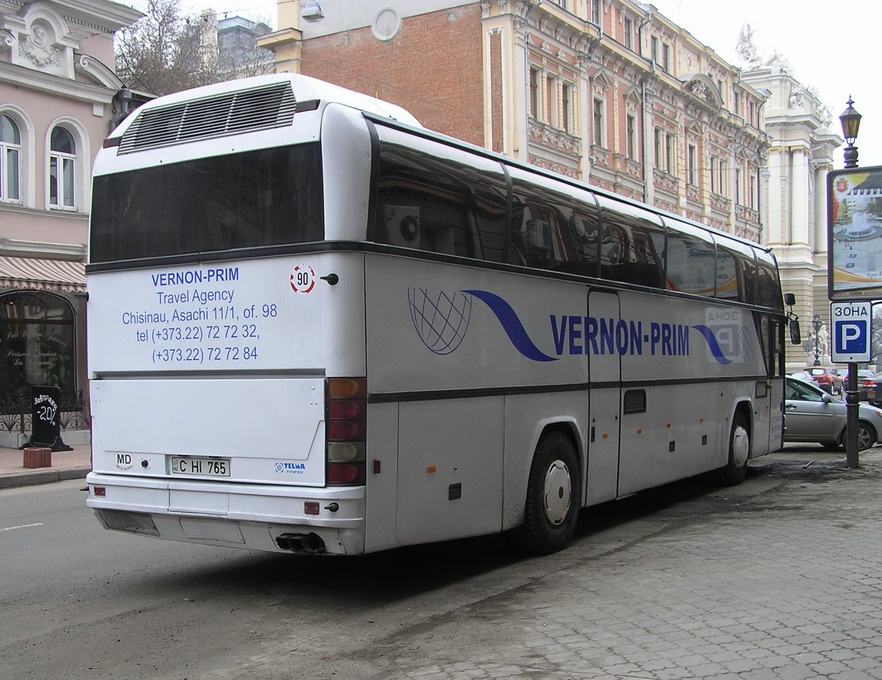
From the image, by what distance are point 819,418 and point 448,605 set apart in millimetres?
15249

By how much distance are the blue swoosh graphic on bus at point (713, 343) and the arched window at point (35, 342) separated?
14330 mm

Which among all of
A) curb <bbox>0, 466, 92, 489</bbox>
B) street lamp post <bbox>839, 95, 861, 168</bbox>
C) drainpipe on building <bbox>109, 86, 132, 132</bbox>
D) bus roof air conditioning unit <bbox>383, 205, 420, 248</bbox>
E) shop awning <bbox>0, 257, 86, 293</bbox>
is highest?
drainpipe on building <bbox>109, 86, 132, 132</bbox>

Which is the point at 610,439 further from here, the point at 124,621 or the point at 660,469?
the point at 124,621

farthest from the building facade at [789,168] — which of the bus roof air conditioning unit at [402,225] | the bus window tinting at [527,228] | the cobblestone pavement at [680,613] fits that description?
the bus roof air conditioning unit at [402,225]

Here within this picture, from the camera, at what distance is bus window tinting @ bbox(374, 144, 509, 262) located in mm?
7074

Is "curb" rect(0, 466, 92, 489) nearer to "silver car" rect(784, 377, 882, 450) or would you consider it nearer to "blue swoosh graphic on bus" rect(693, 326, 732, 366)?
"blue swoosh graphic on bus" rect(693, 326, 732, 366)

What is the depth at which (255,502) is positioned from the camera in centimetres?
696

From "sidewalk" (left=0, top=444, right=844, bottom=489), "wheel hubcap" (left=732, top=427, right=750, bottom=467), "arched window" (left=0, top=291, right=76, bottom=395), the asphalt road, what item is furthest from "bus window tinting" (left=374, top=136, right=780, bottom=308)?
"arched window" (left=0, top=291, right=76, bottom=395)

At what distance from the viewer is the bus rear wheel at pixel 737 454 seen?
557 inches

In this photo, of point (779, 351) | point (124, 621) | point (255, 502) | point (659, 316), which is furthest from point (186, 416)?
point (779, 351)

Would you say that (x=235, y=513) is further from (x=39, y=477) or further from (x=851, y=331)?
(x=851, y=331)

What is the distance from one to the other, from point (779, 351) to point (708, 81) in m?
40.1

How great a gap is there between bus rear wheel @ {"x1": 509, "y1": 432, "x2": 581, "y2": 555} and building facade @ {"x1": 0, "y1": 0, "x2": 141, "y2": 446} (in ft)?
47.4

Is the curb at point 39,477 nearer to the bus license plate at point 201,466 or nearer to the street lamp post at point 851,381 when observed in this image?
the bus license plate at point 201,466
